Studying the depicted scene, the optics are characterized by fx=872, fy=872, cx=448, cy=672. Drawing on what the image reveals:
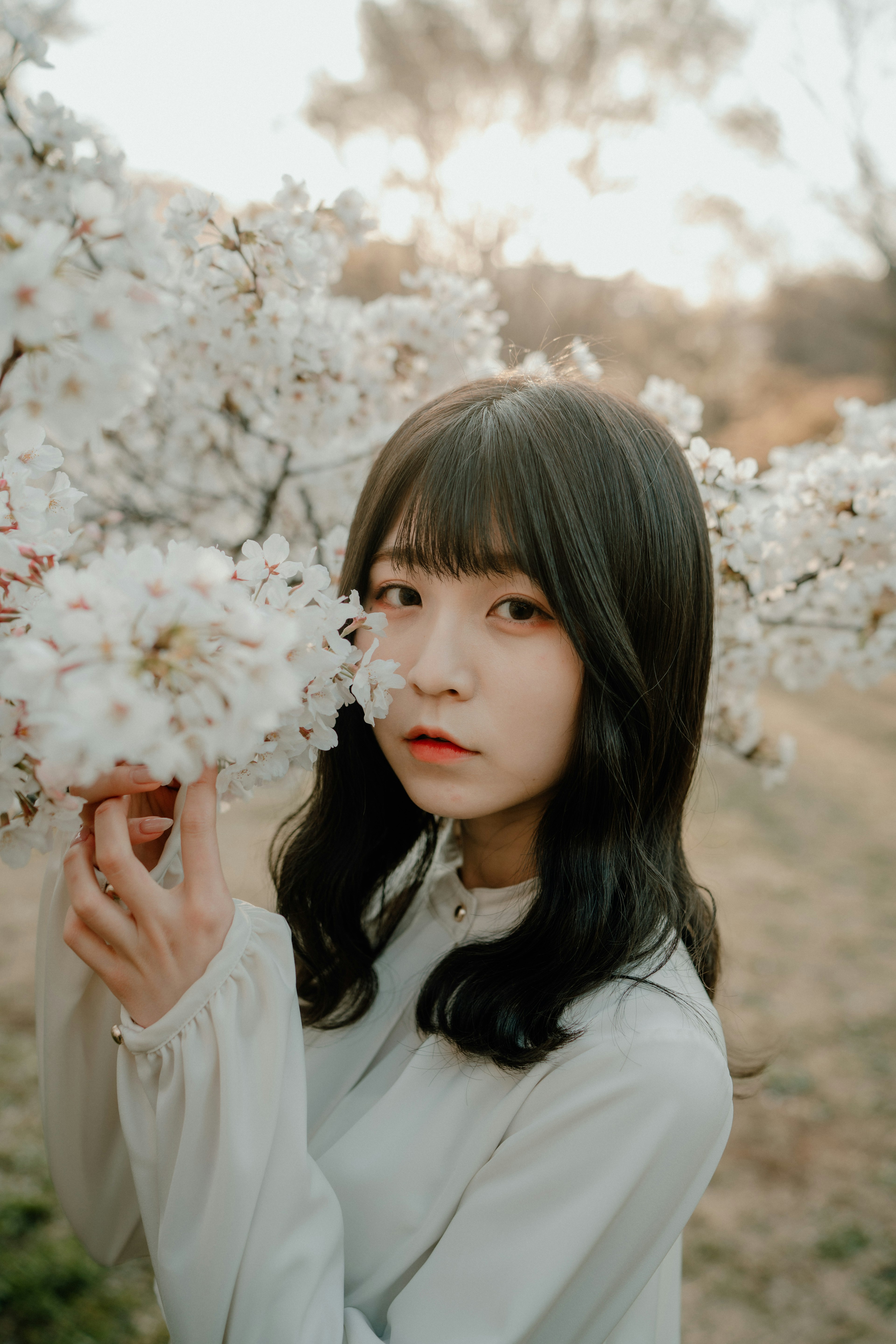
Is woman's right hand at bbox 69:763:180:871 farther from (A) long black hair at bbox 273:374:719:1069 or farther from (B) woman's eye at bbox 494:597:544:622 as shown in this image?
(B) woman's eye at bbox 494:597:544:622

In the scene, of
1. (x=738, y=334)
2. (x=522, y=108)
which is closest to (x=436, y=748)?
(x=522, y=108)

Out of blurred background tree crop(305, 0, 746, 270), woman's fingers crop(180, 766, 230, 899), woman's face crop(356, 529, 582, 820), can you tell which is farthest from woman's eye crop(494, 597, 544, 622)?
blurred background tree crop(305, 0, 746, 270)

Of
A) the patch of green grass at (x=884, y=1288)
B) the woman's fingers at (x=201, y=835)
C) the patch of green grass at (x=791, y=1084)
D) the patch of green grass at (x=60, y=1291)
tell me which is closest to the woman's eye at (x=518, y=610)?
the woman's fingers at (x=201, y=835)

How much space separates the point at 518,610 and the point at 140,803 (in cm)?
60

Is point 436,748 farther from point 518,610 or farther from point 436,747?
point 518,610

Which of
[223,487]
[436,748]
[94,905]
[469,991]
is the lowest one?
[469,991]

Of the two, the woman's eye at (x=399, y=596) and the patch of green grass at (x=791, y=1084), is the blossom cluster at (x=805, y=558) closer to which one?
the woman's eye at (x=399, y=596)

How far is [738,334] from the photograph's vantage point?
55.4 feet

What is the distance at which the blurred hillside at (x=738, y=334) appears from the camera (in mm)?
12328

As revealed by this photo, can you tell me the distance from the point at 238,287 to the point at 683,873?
4.50ft

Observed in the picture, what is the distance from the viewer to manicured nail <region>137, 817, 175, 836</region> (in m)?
1.10

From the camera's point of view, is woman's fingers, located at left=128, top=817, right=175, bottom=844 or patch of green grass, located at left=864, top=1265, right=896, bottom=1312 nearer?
woman's fingers, located at left=128, top=817, right=175, bottom=844

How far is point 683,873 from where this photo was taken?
57.1 inches

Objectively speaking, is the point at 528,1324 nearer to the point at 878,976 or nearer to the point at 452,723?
the point at 452,723
